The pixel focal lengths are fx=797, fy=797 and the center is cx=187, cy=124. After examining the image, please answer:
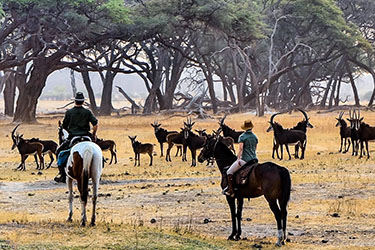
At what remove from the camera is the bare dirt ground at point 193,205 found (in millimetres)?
11445

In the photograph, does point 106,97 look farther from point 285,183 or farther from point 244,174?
point 285,183

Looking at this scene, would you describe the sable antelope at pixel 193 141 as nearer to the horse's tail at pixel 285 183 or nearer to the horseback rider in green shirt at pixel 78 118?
the horseback rider in green shirt at pixel 78 118

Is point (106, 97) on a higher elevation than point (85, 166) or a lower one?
higher

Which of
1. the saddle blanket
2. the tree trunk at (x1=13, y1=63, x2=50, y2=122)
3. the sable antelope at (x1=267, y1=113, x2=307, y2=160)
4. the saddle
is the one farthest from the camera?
the tree trunk at (x1=13, y1=63, x2=50, y2=122)

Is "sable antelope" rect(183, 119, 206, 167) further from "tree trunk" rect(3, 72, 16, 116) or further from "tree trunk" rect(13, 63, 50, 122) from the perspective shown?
"tree trunk" rect(3, 72, 16, 116)

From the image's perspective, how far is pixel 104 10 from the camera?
3781cm

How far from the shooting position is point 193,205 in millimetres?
15305

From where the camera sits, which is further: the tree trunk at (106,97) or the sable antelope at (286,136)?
the tree trunk at (106,97)

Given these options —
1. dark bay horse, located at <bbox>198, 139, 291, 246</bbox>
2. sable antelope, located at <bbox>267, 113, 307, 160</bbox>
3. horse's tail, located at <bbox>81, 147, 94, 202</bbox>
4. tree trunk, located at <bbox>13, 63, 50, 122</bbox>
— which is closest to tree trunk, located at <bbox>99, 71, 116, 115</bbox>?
tree trunk, located at <bbox>13, 63, 50, 122</bbox>

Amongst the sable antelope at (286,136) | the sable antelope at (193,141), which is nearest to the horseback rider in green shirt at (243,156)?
the sable antelope at (193,141)

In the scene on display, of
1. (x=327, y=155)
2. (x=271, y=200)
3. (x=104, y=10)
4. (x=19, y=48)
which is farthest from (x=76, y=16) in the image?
(x=271, y=200)

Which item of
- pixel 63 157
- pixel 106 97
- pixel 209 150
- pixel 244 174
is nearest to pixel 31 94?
pixel 106 97

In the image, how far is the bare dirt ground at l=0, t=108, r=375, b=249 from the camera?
11445 millimetres

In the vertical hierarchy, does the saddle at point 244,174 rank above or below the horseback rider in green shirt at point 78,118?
below
